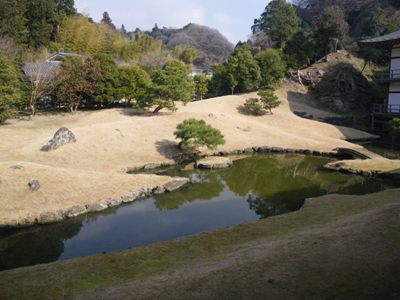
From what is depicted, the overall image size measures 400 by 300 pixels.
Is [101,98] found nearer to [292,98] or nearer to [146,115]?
[146,115]

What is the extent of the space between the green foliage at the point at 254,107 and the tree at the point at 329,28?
15912mm

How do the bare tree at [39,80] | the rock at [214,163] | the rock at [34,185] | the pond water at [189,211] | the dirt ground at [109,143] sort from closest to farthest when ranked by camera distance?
the pond water at [189,211]
the rock at [34,185]
the dirt ground at [109,143]
the rock at [214,163]
the bare tree at [39,80]

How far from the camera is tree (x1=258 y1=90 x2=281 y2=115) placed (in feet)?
115

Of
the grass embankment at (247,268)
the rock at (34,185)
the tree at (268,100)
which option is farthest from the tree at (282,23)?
the grass embankment at (247,268)

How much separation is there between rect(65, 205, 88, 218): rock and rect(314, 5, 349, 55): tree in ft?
128

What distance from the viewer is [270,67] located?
41969mm

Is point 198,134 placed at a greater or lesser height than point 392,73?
lesser

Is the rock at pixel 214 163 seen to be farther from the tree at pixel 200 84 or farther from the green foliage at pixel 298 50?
the green foliage at pixel 298 50

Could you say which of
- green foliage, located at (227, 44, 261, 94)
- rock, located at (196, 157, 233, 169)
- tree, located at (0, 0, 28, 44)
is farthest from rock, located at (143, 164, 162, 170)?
tree, located at (0, 0, 28, 44)

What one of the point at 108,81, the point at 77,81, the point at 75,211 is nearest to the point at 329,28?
the point at 108,81

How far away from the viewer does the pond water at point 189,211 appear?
1203 cm

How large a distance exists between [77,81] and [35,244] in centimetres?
2152

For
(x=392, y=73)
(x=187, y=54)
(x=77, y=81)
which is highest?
(x=187, y=54)

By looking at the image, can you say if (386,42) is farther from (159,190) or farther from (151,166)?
(159,190)
